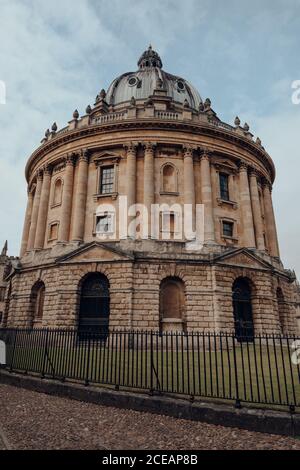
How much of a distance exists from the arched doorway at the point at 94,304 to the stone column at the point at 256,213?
12169 millimetres

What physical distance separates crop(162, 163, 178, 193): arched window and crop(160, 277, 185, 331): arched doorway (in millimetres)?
6880

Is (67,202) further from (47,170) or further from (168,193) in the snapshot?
(168,193)

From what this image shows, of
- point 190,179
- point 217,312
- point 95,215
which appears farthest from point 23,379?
point 190,179

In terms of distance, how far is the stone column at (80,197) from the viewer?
22.1 meters

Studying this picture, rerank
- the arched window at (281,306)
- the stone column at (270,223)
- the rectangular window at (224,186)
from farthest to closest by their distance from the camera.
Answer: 1. the stone column at (270,223)
2. the rectangular window at (224,186)
3. the arched window at (281,306)

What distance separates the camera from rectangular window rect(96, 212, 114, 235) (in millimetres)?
21953

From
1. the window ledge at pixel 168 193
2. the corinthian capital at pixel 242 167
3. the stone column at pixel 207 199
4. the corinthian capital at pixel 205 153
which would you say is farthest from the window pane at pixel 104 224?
the corinthian capital at pixel 242 167

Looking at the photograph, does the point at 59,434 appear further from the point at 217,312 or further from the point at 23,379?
the point at 217,312

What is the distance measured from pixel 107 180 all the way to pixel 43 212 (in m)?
6.05

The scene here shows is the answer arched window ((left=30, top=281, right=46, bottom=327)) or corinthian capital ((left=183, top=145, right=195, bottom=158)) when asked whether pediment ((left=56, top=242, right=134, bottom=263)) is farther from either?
corinthian capital ((left=183, top=145, right=195, bottom=158))

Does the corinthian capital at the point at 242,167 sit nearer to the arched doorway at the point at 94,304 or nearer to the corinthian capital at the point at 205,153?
the corinthian capital at the point at 205,153

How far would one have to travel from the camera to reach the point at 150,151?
22.8 metres

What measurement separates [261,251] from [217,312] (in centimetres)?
703

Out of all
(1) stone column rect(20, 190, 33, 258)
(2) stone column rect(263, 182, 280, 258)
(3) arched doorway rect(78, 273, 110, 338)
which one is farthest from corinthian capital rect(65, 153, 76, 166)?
(2) stone column rect(263, 182, 280, 258)
